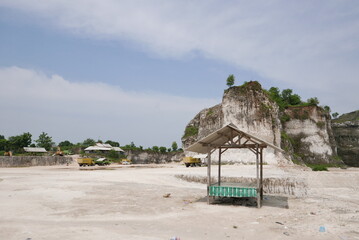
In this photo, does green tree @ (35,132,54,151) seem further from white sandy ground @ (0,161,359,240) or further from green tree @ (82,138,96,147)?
white sandy ground @ (0,161,359,240)

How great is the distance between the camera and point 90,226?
833 centimetres

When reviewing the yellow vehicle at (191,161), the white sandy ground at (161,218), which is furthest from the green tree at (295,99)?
the white sandy ground at (161,218)

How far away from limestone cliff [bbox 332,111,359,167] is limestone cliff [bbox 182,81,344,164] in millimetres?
9101

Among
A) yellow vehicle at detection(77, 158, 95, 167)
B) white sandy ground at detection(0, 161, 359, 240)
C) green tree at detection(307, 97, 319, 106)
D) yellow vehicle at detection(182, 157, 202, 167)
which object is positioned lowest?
white sandy ground at detection(0, 161, 359, 240)

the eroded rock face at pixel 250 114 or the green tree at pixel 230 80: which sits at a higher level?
the green tree at pixel 230 80

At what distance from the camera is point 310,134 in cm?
5800

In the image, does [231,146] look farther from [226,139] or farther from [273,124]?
[273,124]

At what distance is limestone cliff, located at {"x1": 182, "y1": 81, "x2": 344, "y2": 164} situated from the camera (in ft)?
161

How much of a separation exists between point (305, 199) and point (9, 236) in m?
13.6

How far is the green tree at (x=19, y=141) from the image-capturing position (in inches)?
2401

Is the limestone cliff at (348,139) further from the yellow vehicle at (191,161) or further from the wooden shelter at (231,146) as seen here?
the wooden shelter at (231,146)

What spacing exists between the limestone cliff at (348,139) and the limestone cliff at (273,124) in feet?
29.9

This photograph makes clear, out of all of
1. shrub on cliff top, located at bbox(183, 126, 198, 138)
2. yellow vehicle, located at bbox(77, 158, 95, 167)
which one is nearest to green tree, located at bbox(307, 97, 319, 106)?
shrub on cliff top, located at bbox(183, 126, 198, 138)

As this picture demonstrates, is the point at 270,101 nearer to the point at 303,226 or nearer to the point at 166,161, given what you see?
the point at 166,161
